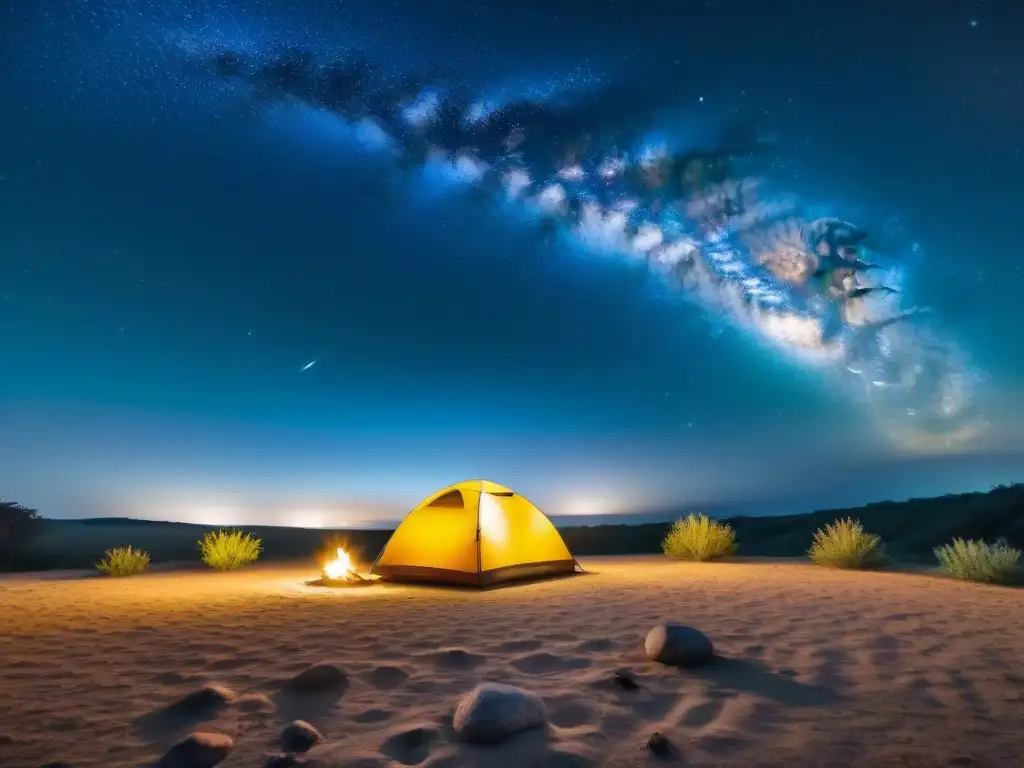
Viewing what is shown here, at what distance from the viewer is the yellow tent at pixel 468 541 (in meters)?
9.54

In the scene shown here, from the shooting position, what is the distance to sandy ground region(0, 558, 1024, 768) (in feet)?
11.0

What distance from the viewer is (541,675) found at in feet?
15.4

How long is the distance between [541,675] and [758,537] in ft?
72.3

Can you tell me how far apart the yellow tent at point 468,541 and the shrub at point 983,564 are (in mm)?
6360

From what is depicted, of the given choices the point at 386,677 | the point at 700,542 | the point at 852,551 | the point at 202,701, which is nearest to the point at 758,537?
the point at 700,542

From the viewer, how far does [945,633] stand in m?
5.90

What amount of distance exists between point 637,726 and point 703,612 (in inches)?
144

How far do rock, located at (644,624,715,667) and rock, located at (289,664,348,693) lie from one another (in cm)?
226

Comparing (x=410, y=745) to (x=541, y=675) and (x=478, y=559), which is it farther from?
(x=478, y=559)

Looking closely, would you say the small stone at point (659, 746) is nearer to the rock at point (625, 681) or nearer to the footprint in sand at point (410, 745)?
the rock at point (625, 681)

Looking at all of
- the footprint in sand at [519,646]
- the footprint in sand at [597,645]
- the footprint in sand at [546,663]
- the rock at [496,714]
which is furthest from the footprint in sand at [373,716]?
the footprint in sand at [597,645]

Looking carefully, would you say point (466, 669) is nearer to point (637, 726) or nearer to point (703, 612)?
point (637, 726)

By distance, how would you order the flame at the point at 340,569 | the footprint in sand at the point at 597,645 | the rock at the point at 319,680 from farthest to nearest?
1. the flame at the point at 340,569
2. the footprint in sand at the point at 597,645
3. the rock at the point at 319,680

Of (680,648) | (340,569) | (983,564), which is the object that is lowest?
(680,648)
